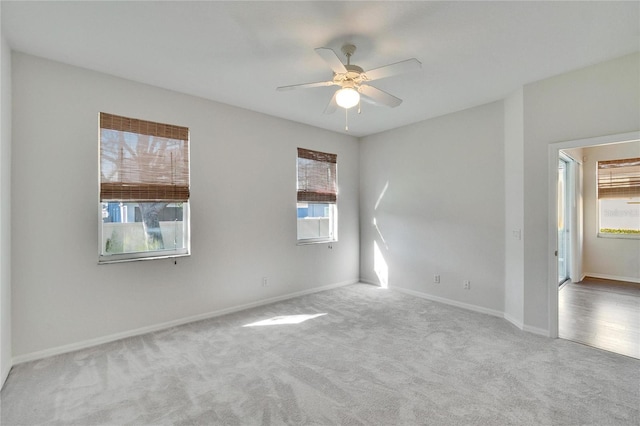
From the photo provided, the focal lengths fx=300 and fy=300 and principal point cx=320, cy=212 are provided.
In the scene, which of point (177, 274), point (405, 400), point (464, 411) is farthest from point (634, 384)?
point (177, 274)

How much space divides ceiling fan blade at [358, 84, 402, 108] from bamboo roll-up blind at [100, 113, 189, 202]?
2.25 m

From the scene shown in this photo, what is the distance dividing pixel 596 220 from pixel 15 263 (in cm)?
854

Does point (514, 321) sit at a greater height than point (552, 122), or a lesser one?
lesser

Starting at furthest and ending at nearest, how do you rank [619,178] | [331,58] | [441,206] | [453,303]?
1. [619,178]
2. [441,206]
3. [453,303]
4. [331,58]

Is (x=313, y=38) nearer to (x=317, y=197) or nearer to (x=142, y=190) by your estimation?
(x=142, y=190)

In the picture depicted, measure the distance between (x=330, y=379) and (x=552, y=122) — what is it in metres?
3.43

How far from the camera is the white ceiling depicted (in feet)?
6.92

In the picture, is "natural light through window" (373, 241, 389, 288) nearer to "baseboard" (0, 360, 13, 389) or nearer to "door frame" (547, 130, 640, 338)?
"door frame" (547, 130, 640, 338)

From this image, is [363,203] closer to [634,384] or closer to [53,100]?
[634,384]

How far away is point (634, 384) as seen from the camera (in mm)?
2318

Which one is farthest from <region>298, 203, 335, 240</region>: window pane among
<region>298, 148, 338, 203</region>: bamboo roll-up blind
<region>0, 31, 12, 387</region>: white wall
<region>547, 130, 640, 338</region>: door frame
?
<region>0, 31, 12, 387</region>: white wall

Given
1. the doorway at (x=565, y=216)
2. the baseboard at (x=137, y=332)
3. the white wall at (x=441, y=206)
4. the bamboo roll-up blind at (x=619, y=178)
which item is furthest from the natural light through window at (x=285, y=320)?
the bamboo roll-up blind at (x=619, y=178)

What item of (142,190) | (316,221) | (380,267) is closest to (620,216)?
(380,267)

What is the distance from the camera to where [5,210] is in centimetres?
248
